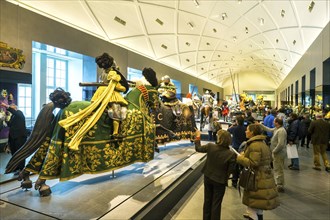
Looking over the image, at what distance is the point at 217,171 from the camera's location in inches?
107

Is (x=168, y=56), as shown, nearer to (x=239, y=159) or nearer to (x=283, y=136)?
(x=283, y=136)

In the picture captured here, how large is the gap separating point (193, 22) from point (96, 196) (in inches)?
469

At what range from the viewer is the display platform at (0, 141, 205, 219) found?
2.53m

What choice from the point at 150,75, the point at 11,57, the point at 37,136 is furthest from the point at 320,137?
the point at 11,57

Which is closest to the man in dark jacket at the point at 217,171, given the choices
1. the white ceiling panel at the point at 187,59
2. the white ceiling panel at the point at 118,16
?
the white ceiling panel at the point at 118,16

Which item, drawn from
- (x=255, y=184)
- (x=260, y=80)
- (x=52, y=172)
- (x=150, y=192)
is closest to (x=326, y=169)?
(x=255, y=184)

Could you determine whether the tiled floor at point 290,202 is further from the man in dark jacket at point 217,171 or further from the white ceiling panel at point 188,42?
the white ceiling panel at point 188,42

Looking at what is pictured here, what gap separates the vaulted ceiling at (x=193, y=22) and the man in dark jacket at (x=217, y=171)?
7.62 meters

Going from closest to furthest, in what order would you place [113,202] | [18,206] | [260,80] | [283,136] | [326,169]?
[18,206] < [113,202] < [283,136] < [326,169] < [260,80]

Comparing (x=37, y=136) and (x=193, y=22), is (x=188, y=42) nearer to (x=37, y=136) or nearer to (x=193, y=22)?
(x=193, y=22)

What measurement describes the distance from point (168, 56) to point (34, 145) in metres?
14.9

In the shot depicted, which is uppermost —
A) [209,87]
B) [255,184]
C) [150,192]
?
[209,87]

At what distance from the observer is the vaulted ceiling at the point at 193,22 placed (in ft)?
29.5

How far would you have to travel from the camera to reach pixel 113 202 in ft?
9.46
